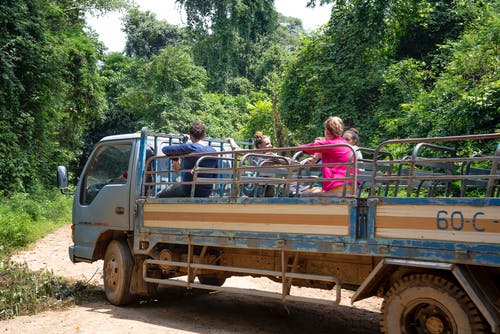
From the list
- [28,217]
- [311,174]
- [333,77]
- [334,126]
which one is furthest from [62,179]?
[333,77]

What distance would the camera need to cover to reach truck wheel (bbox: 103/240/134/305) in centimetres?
712

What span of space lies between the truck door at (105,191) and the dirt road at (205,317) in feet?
3.58

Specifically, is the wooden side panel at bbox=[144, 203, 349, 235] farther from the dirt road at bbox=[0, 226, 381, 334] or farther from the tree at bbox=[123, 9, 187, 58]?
the tree at bbox=[123, 9, 187, 58]

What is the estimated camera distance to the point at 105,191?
7.48 m

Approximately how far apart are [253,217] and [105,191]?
8.85ft

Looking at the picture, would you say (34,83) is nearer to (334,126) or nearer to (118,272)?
(118,272)

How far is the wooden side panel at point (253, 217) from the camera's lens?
4975 millimetres

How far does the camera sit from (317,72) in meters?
16.6

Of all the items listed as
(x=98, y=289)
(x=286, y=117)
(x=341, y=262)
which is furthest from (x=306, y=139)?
(x=341, y=262)

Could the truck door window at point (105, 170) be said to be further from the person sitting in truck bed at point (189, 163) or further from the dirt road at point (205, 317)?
the dirt road at point (205, 317)

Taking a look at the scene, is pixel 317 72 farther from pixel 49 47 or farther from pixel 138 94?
pixel 138 94

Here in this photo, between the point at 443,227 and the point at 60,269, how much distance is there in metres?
7.91

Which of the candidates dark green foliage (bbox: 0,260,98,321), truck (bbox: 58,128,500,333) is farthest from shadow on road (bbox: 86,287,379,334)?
dark green foliage (bbox: 0,260,98,321)

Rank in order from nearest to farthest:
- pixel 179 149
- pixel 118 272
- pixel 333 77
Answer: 1. pixel 179 149
2. pixel 118 272
3. pixel 333 77
